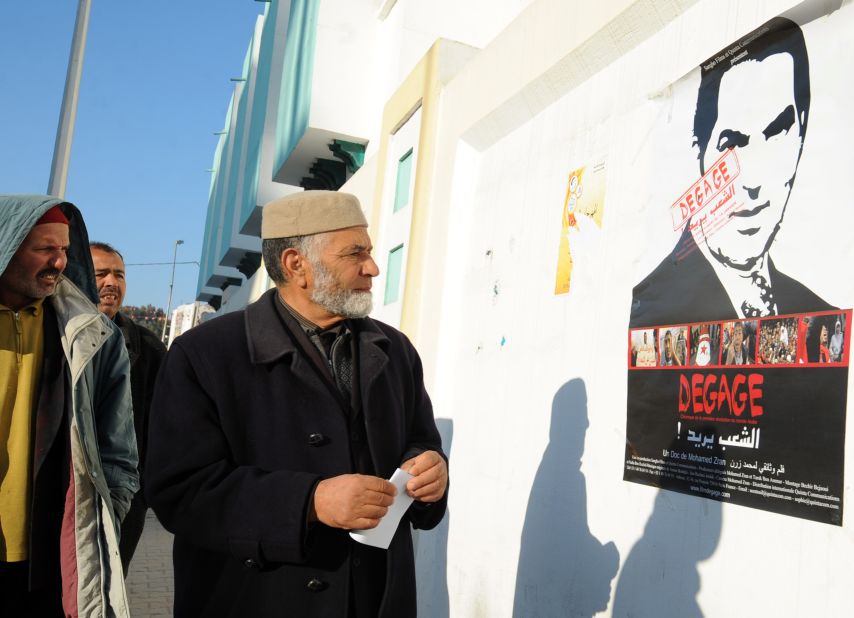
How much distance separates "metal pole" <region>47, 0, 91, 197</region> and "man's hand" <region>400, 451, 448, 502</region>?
7.33m

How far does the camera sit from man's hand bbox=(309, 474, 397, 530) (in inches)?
82.7

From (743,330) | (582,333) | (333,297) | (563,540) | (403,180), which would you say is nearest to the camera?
(333,297)

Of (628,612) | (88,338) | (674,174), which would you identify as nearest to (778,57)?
(674,174)

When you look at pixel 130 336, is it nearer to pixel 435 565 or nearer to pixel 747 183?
pixel 435 565

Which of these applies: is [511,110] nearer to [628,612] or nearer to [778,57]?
[778,57]

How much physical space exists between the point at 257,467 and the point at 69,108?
8.10m

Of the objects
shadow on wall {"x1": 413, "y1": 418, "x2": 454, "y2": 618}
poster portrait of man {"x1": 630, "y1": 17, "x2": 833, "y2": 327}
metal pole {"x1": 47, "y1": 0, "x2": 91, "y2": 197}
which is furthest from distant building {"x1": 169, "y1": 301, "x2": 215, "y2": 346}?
poster portrait of man {"x1": 630, "y1": 17, "x2": 833, "y2": 327}

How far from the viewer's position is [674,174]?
3.94m

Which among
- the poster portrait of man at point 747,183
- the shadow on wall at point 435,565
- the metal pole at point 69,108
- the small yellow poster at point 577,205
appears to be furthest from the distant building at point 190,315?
the poster portrait of man at point 747,183

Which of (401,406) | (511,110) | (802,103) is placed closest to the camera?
(401,406)

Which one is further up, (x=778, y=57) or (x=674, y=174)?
(x=778, y=57)

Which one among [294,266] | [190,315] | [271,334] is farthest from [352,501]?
[190,315]

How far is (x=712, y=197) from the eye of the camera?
3611 mm

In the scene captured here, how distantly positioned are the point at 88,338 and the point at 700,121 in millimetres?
2797
